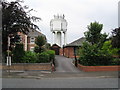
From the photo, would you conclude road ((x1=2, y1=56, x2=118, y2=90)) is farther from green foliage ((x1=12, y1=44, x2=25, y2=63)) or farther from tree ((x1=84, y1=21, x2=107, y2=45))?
tree ((x1=84, y1=21, x2=107, y2=45))

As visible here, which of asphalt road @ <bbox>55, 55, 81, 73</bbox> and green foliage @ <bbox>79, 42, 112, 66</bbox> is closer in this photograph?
asphalt road @ <bbox>55, 55, 81, 73</bbox>

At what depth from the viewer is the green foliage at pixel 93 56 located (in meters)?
24.0

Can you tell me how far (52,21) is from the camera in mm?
59281

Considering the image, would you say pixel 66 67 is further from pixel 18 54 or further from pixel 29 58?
pixel 18 54

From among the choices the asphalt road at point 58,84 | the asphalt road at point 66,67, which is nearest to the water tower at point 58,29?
the asphalt road at point 66,67

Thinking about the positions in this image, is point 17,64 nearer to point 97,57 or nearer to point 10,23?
point 10,23

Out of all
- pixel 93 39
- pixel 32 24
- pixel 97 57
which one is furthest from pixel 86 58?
pixel 32 24

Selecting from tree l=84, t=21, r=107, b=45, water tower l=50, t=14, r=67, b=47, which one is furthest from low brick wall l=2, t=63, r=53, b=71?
water tower l=50, t=14, r=67, b=47

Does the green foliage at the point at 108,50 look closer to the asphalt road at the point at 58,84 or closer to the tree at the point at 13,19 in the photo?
the tree at the point at 13,19

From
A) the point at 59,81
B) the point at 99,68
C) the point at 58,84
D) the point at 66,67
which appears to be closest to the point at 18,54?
the point at 66,67

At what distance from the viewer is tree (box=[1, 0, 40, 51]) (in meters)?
21.1

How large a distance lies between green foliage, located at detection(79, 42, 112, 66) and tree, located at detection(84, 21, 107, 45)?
14.1 feet

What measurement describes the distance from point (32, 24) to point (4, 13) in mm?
4024

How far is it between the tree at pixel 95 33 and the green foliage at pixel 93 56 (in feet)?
14.1
